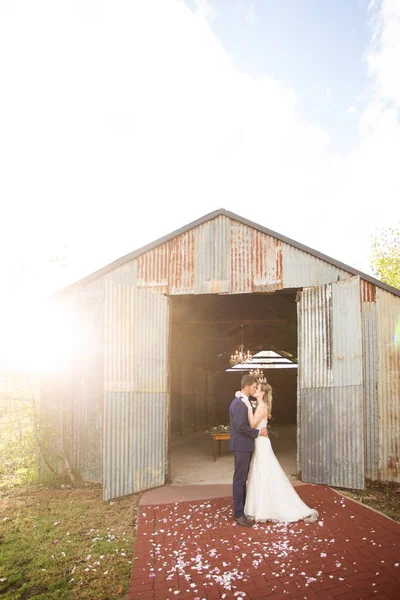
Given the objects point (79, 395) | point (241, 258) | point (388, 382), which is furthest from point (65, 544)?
point (388, 382)

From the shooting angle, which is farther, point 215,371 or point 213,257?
point 215,371

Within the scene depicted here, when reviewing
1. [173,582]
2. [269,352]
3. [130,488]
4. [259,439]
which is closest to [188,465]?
[130,488]

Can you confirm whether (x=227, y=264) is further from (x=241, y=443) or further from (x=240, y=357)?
(x=240, y=357)

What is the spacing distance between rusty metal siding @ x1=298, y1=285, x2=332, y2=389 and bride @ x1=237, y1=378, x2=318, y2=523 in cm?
204

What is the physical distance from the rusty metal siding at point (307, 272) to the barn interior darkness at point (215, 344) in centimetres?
248

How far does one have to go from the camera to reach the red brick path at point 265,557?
4.20 m

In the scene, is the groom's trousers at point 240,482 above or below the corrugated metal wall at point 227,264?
below

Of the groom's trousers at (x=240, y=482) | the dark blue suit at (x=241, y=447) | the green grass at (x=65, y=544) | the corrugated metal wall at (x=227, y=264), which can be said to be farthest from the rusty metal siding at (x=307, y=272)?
the green grass at (x=65, y=544)

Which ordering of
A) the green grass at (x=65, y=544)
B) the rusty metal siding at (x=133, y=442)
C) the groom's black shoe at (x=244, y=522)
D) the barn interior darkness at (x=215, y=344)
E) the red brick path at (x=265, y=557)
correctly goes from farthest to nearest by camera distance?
the barn interior darkness at (x=215, y=344), the rusty metal siding at (x=133, y=442), the groom's black shoe at (x=244, y=522), the green grass at (x=65, y=544), the red brick path at (x=265, y=557)

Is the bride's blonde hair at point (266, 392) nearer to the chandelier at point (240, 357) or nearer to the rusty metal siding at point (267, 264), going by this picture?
the rusty metal siding at point (267, 264)

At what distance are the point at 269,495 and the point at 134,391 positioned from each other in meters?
2.91

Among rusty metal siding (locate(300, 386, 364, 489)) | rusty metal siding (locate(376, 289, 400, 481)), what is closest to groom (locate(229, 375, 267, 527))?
rusty metal siding (locate(300, 386, 364, 489))

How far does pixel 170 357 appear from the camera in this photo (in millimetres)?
8664

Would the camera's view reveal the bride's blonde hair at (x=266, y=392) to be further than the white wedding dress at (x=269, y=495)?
Yes
